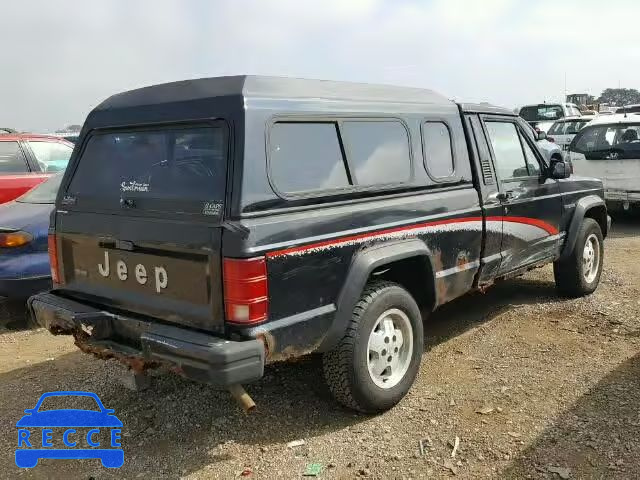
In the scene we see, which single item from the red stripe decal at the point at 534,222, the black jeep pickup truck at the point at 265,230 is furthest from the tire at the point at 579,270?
the black jeep pickup truck at the point at 265,230

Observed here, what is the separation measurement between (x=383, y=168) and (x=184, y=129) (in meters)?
1.26

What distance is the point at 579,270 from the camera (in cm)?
573

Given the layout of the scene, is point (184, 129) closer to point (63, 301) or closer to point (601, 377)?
point (63, 301)

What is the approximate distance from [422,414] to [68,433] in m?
2.18

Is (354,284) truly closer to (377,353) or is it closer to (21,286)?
(377,353)

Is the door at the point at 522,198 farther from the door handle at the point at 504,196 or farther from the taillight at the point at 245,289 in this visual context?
the taillight at the point at 245,289

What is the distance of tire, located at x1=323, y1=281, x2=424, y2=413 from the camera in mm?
3477

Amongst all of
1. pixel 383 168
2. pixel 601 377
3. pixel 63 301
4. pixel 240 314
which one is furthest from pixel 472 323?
pixel 63 301

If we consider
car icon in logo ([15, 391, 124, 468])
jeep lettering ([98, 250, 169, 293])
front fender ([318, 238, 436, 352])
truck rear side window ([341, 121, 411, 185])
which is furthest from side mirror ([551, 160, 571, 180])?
car icon in logo ([15, 391, 124, 468])

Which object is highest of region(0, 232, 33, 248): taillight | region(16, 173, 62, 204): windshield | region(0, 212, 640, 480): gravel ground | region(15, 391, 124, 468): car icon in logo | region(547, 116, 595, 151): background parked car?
region(547, 116, 595, 151): background parked car

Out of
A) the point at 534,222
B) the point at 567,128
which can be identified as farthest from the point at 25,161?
the point at 567,128

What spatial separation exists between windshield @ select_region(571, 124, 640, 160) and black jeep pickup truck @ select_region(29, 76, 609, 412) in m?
6.11

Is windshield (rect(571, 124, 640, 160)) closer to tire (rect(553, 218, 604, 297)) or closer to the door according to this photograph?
tire (rect(553, 218, 604, 297))

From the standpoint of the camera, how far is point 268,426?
3.66 metres
